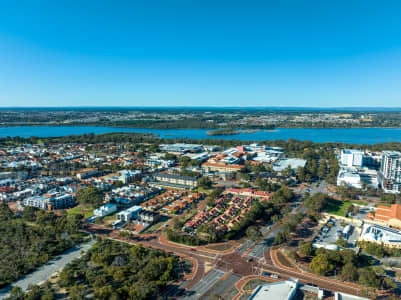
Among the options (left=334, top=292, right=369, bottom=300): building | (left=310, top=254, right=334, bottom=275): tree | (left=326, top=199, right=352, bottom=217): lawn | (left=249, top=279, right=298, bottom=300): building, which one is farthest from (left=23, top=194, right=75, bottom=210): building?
(left=326, top=199, right=352, bottom=217): lawn

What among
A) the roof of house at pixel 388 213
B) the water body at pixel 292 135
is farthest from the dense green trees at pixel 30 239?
the water body at pixel 292 135

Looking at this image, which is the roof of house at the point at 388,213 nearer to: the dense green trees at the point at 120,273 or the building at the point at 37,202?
the dense green trees at the point at 120,273

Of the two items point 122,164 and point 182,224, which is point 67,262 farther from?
point 122,164

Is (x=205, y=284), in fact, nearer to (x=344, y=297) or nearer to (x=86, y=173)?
(x=344, y=297)

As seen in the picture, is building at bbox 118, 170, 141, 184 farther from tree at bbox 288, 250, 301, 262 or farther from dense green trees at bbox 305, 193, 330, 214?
tree at bbox 288, 250, 301, 262

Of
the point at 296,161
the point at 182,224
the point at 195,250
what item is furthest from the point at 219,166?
the point at 195,250

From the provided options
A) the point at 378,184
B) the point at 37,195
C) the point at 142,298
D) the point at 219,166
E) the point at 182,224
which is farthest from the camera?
the point at 219,166
